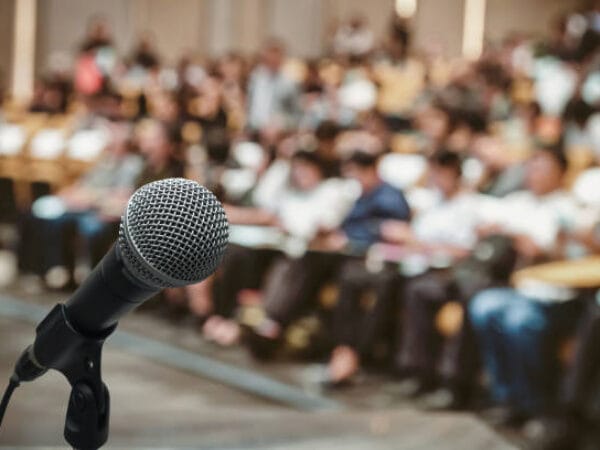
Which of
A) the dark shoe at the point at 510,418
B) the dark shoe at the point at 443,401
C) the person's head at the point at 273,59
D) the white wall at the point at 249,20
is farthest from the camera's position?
the white wall at the point at 249,20

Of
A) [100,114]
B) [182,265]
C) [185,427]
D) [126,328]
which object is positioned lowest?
[126,328]

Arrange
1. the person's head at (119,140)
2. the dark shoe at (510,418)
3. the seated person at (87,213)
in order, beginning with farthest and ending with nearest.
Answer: the person's head at (119,140)
the seated person at (87,213)
the dark shoe at (510,418)

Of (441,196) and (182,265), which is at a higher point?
(182,265)

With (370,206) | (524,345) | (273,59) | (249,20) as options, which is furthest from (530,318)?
(249,20)

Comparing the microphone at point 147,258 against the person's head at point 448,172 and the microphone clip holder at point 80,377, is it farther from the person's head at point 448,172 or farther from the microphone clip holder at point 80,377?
the person's head at point 448,172

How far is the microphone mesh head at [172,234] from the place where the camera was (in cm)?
123

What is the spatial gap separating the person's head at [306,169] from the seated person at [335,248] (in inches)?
9.2

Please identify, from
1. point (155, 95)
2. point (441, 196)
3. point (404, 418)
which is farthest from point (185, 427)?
point (155, 95)

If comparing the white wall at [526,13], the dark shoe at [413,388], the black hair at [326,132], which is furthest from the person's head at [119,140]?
the white wall at [526,13]

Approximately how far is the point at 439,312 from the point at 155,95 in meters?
5.28

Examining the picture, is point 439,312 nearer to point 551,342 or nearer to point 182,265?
point 551,342

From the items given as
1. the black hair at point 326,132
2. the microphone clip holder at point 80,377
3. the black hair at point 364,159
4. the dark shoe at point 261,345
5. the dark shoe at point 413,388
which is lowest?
the dark shoe at point 261,345

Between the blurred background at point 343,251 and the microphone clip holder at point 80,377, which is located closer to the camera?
the microphone clip holder at point 80,377

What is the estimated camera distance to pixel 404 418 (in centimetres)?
266
